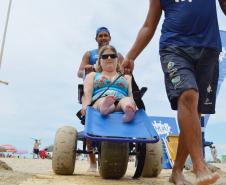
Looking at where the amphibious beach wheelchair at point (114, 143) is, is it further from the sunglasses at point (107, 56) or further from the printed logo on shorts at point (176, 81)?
the printed logo on shorts at point (176, 81)

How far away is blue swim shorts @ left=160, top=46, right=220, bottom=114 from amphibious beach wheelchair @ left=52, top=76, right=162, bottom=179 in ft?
1.99

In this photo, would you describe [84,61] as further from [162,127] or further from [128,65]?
[162,127]

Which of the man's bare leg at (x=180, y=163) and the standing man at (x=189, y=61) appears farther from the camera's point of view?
the man's bare leg at (x=180, y=163)

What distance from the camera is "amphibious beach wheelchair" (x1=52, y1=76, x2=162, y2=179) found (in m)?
3.56

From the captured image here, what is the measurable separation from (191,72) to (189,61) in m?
0.13

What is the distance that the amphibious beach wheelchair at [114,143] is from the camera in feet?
11.7

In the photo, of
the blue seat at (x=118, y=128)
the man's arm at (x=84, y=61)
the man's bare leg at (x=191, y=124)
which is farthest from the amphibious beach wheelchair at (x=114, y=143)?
the man's arm at (x=84, y=61)

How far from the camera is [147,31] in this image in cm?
352

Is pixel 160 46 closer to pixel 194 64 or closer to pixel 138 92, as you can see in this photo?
pixel 194 64

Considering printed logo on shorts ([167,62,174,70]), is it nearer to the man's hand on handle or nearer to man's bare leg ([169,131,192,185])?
the man's hand on handle

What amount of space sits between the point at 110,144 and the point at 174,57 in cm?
116

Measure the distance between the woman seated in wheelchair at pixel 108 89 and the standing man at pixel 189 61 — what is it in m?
0.59

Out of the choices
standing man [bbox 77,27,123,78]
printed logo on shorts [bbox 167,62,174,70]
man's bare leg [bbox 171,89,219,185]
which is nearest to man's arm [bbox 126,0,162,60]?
printed logo on shorts [bbox 167,62,174,70]

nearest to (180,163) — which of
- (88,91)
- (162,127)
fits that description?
(88,91)
